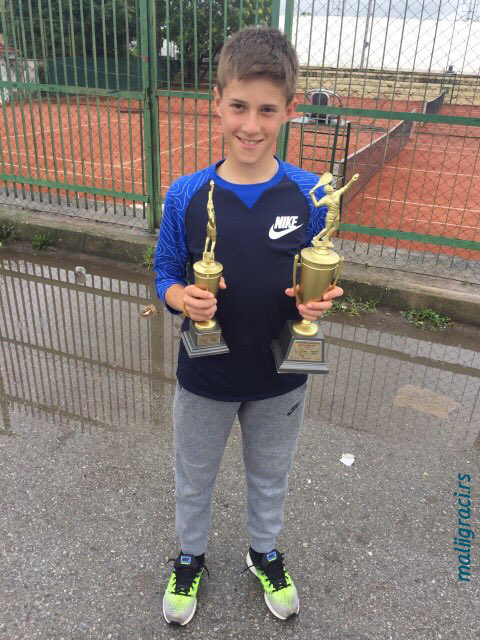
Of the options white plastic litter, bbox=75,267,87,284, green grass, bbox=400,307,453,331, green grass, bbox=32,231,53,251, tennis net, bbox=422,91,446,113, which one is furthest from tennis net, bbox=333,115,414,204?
green grass, bbox=32,231,53,251

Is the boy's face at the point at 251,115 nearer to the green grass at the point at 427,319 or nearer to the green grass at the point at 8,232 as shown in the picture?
the green grass at the point at 427,319

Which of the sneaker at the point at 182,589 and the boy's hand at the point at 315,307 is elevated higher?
the boy's hand at the point at 315,307

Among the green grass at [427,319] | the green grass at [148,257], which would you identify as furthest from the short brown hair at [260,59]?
the green grass at [148,257]

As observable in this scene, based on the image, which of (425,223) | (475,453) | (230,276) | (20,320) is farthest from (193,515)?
(425,223)

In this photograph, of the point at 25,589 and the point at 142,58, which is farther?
the point at 142,58

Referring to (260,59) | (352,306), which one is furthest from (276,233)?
(352,306)

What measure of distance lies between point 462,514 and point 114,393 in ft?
6.64

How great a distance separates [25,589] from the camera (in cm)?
207

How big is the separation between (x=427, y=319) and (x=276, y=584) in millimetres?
2950

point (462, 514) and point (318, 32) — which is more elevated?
point (318, 32)

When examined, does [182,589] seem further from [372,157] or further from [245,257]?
[372,157]

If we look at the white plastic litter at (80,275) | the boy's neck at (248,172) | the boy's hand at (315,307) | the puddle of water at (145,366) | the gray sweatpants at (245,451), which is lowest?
the puddle of water at (145,366)

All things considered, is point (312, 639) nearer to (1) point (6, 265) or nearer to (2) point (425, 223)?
(1) point (6, 265)

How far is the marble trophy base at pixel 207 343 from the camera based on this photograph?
163 cm
